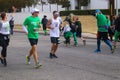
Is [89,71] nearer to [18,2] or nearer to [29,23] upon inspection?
[29,23]

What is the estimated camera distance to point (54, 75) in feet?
35.7

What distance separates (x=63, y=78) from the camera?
34.0 feet

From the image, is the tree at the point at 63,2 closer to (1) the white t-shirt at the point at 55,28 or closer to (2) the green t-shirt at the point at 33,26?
(1) the white t-shirt at the point at 55,28

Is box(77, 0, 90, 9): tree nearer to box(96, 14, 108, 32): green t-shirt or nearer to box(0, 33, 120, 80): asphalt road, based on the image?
box(96, 14, 108, 32): green t-shirt

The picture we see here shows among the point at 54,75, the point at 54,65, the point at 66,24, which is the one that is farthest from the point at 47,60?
the point at 66,24

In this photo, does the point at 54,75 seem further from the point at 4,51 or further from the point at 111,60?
the point at 111,60

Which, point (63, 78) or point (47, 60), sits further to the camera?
point (47, 60)

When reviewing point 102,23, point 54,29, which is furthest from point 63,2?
point 54,29

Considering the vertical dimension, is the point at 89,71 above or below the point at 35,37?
below

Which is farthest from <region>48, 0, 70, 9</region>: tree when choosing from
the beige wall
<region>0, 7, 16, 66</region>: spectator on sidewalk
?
<region>0, 7, 16, 66</region>: spectator on sidewalk

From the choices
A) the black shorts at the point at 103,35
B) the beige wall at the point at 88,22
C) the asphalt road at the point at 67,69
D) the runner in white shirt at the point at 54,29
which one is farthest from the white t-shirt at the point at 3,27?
the beige wall at the point at 88,22

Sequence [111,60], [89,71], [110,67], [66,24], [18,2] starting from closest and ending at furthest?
[89,71] < [110,67] < [111,60] < [66,24] < [18,2]

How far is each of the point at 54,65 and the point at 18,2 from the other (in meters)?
50.2

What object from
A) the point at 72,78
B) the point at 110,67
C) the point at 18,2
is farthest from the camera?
the point at 18,2
